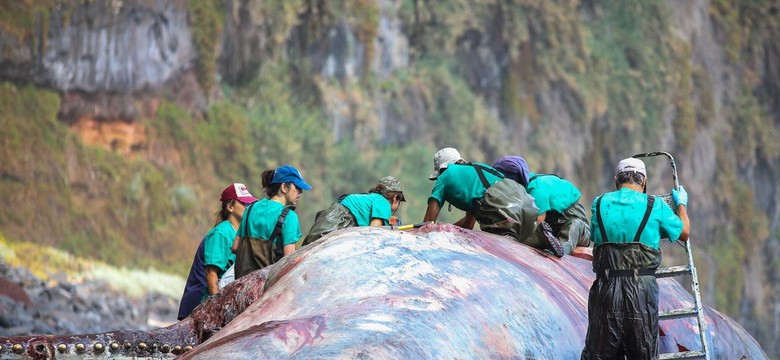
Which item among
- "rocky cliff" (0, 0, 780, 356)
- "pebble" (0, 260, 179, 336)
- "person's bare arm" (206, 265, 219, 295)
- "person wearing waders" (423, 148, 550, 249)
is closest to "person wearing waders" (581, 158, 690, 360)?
"person wearing waders" (423, 148, 550, 249)

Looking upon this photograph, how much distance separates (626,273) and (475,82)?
27.5m

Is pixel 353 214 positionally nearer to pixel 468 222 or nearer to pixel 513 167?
pixel 468 222

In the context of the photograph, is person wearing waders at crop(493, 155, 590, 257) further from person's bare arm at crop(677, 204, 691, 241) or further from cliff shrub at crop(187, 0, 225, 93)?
cliff shrub at crop(187, 0, 225, 93)

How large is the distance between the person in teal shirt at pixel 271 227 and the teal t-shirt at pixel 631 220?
6.69 ft

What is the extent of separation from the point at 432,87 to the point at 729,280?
1314 centimetres

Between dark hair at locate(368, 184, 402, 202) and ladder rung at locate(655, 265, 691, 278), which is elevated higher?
dark hair at locate(368, 184, 402, 202)

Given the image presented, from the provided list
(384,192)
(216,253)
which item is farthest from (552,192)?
(216,253)

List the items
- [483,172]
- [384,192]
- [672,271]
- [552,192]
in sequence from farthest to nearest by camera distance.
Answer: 1. [384,192]
2. [552,192]
3. [483,172]
4. [672,271]

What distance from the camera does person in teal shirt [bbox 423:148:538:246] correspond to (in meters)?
7.72

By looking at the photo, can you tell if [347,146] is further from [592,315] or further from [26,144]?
[592,315]

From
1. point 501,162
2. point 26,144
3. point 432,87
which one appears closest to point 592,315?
point 501,162

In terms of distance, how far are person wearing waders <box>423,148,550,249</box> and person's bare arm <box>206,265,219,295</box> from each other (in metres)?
1.43

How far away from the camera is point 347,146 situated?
2973 centimetres

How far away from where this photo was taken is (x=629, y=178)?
686 cm
